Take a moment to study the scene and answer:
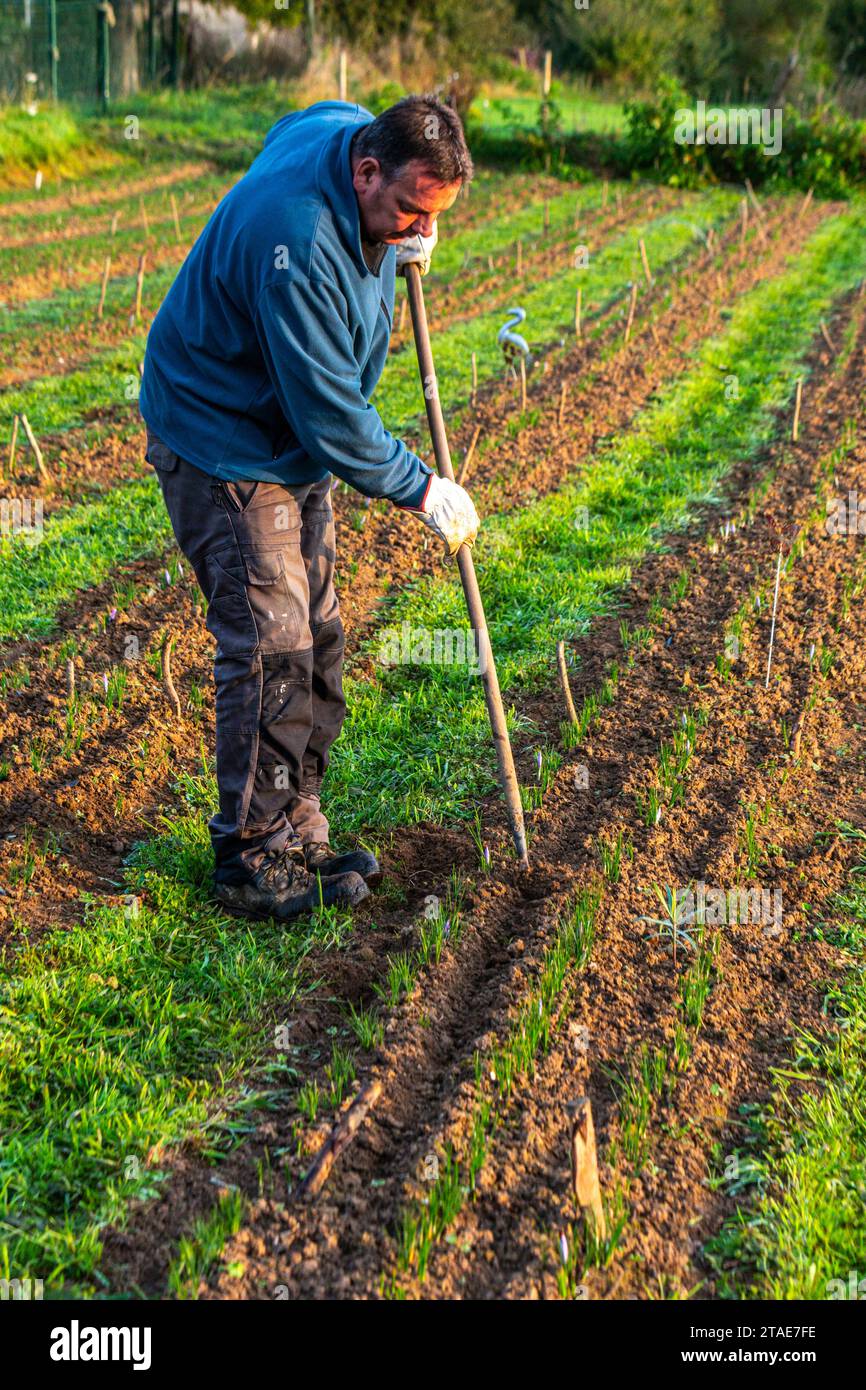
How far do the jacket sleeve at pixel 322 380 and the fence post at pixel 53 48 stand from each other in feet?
60.2

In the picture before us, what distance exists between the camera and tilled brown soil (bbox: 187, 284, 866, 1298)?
2.51 metres

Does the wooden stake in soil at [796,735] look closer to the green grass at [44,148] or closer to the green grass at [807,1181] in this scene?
the green grass at [807,1181]

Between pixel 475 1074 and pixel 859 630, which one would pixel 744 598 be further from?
pixel 475 1074

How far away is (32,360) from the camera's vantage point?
29.1 feet

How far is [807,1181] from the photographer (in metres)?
2.68

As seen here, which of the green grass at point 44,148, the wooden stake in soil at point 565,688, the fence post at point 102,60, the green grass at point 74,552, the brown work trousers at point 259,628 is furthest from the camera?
the fence post at point 102,60

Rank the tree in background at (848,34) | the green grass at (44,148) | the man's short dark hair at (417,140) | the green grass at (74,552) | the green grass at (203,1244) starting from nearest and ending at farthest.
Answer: the green grass at (203,1244)
the man's short dark hair at (417,140)
the green grass at (74,552)
the green grass at (44,148)
the tree in background at (848,34)

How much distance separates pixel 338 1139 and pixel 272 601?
1432 mm

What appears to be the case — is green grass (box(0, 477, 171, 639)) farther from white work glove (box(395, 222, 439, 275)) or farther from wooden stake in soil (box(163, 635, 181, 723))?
white work glove (box(395, 222, 439, 275))

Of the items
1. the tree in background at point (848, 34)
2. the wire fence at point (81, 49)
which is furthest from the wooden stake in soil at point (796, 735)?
the tree in background at point (848, 34)

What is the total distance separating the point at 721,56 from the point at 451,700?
33.7m

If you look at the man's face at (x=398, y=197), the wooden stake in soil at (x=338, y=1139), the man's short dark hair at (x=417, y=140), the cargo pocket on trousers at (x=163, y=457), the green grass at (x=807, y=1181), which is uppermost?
the man's short dark hair at (x=417, y=140)

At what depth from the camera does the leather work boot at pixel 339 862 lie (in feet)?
12.1
